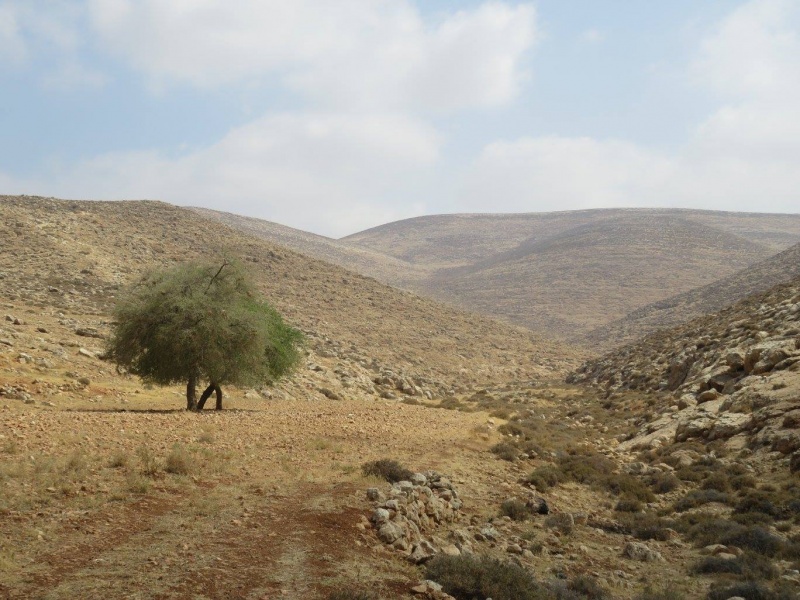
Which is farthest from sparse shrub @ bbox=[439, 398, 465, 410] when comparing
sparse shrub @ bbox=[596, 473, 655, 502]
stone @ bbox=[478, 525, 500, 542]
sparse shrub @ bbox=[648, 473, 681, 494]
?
stone @ bbox=[478, 525, 500, 542]

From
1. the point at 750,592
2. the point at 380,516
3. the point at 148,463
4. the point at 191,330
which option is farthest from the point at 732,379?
the point at 148,463

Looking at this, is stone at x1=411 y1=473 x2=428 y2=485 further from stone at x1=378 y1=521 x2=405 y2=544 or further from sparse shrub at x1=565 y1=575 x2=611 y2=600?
sparse shrub at x1=565 y1=575 x2=611 y2=600

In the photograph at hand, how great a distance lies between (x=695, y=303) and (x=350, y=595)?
2893 inches

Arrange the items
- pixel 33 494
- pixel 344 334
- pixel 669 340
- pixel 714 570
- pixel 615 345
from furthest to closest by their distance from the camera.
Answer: pixel 615 345
pixel 344 334
pixel 669 340
pixel 714 570
pixel 33 494

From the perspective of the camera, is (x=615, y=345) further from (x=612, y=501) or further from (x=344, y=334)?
(x=612, y=501)

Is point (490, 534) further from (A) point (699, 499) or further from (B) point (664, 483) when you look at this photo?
(B) point (664, 483)

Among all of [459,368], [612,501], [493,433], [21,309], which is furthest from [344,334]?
[612,501]

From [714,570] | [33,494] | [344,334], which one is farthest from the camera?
[344,334]

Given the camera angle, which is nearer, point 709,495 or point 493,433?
point 709,495

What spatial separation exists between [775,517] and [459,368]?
35681 millimetres

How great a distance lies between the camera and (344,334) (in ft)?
155

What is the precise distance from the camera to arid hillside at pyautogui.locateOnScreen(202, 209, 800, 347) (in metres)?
89.1

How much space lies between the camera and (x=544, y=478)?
49.9 feet

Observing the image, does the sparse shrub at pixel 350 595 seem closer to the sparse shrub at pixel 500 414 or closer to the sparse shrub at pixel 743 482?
the sparse shrub at pixel 743 482
